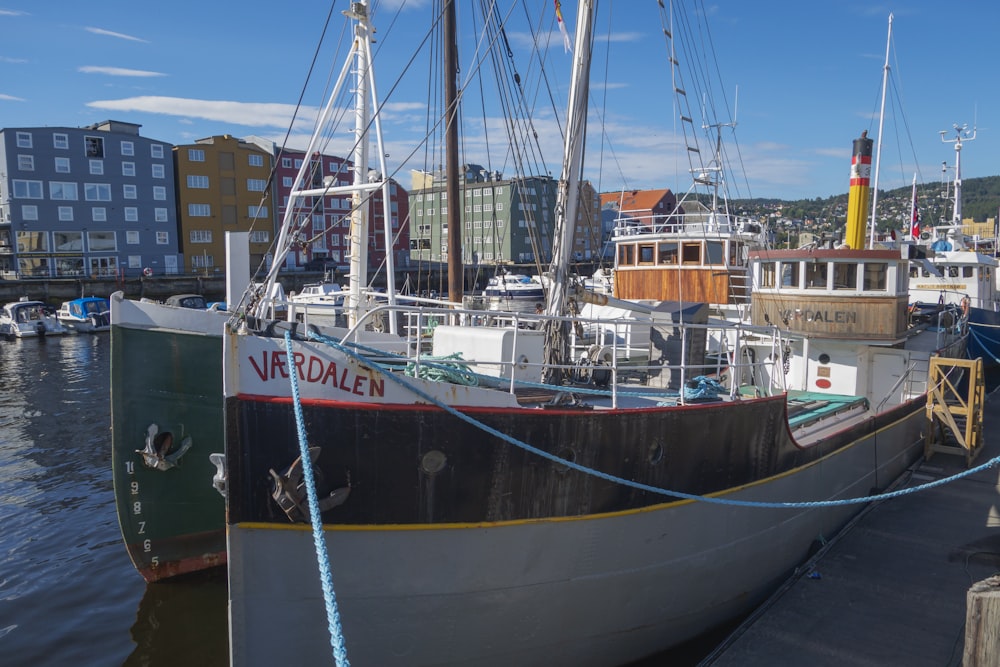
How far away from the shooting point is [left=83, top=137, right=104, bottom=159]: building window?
52469mm

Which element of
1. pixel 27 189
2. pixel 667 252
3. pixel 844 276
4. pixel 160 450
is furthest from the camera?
pixel 27 189

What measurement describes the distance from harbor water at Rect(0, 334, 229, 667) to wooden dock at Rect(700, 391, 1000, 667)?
6.89 metres

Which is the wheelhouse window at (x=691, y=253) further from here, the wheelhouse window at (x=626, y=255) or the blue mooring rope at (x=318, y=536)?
the blue mooring rope at (x=318, y=536)

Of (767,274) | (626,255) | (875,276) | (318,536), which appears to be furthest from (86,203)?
(318,536)

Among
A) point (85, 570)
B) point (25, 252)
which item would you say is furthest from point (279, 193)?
point (85, 570)

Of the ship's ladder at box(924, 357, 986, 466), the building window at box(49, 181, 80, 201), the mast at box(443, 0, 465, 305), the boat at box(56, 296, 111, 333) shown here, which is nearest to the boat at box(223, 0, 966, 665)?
the ship's ladder at box(924, 357, 986, 466)

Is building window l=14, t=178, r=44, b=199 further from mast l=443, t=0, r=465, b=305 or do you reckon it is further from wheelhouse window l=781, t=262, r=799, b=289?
wheelhouse window l=781, t=262, r=799, b=289

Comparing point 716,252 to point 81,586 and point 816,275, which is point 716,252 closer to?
point 816,275

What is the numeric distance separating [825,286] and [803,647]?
7.05m

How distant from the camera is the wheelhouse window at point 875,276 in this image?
39.8 feet

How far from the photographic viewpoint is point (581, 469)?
21.5 ft

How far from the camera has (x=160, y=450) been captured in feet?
31.8

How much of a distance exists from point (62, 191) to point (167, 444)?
171ft

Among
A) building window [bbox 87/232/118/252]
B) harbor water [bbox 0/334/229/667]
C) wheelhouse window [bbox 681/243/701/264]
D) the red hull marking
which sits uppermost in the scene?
building window [bbox 87/232/118/252]
